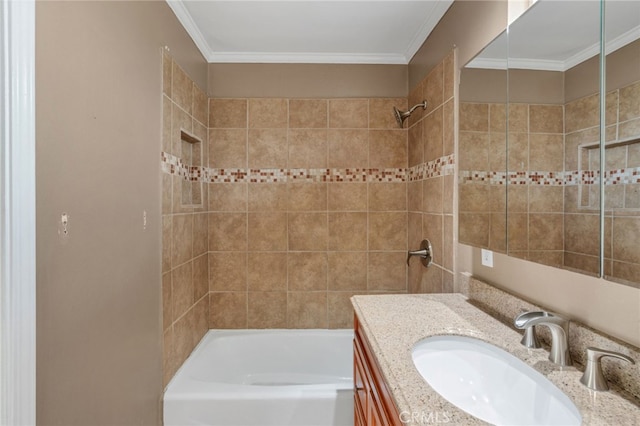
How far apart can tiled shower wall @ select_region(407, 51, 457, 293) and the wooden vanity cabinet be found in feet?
2.30

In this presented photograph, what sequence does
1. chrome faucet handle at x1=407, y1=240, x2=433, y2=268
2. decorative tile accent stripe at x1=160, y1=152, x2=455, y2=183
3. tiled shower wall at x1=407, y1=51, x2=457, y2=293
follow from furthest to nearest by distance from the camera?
decorative tile accent stripe at x1=160, y1=152, x2=455, y2=183 < chrome faucet handle at x1=407, y1=240, x2=433, y2=268 < tiled shower wall at x1=407, y1=51, x2=457, y2=293

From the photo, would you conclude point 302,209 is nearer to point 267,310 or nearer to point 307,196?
point 307,196

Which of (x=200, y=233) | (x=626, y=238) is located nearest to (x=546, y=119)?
(x=626, y=238)

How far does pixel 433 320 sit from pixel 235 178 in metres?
1.79

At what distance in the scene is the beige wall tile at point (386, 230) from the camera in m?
2.48

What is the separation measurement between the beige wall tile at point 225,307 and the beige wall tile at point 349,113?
1.52m

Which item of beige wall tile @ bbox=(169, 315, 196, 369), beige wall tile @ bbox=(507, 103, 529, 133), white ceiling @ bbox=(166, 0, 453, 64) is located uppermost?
white ceiling @ bbox=(166, 0, 453, 64)

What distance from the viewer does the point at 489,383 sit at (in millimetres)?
952

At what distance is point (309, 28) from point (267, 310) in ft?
6.63

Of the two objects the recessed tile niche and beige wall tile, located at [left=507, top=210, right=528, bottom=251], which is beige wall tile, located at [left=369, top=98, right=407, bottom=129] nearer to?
the recessed tile niche

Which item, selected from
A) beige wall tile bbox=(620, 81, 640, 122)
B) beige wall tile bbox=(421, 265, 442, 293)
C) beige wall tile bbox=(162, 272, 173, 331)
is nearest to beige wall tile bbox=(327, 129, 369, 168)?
beige wall tile bbox=(421, 265, 442, 293)

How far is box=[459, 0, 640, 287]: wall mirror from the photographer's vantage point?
792 millimetres

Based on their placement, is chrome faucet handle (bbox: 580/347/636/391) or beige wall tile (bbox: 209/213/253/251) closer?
chrome faucet handle (bbox: 580/347/636/391)

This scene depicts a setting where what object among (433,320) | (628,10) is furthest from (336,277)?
(628,10)
